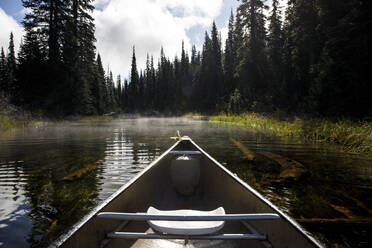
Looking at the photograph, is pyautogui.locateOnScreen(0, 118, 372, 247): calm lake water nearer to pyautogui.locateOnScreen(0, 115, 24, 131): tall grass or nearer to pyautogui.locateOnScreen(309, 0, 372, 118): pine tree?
pyautogui.locateOnScreen(309, 0, 372, 118): pine tree

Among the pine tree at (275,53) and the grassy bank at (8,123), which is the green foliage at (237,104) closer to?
the pine tree at (275,53)

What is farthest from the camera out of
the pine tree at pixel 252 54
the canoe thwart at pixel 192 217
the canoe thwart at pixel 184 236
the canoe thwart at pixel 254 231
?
the pine tree at pixel 252 54

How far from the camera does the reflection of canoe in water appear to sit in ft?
5.85

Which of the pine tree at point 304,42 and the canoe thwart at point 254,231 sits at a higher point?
the pine tree at point 304,42

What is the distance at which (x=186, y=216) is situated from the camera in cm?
178

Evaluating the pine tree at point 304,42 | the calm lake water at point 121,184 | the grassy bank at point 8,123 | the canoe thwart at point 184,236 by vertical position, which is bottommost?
the calm lake water at point 121,184

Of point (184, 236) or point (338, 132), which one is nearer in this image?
point (184, 236)

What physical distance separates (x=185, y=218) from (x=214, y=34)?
55.2 metres

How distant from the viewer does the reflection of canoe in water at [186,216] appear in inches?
70.2

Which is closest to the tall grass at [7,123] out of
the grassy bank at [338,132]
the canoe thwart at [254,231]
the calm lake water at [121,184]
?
the calm lake water at [121,184]

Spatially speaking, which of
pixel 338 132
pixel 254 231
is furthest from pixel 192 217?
pixel 338 132

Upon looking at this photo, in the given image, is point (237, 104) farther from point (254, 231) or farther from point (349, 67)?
point (254, 231)

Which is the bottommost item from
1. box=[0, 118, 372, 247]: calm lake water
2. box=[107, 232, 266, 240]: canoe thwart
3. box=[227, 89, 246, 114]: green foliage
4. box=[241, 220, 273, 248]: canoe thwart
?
box=[0, 118, 372, 247]: calm lake water

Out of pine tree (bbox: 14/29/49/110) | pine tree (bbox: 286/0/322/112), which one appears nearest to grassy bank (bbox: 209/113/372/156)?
pine tree (bbox: 286/0/322/112)
